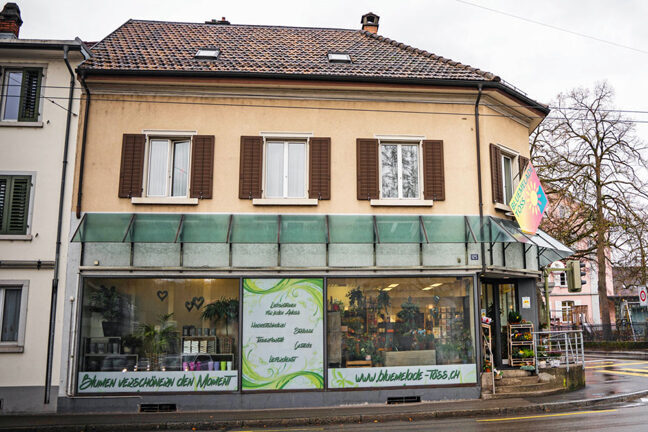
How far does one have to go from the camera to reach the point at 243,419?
472 inches

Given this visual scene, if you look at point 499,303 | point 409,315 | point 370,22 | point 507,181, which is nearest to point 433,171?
point 507,181

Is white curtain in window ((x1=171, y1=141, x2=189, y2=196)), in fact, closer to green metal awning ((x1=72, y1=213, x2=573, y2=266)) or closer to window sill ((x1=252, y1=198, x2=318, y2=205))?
green metal awning ((x1=72, y1=213, x2=573, y2=266))

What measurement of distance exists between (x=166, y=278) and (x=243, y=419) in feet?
13.2

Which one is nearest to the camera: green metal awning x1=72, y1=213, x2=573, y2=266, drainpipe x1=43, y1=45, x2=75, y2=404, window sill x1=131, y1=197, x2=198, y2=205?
drainpipe x1=43, y1=45, x2=75, y2=404

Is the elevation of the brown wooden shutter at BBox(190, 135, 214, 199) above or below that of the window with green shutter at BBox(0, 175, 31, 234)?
above

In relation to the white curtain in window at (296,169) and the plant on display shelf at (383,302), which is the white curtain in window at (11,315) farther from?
the plant on display shelf at (383,302)

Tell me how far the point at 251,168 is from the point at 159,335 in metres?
4.74

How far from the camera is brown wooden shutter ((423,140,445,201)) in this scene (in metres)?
14.5

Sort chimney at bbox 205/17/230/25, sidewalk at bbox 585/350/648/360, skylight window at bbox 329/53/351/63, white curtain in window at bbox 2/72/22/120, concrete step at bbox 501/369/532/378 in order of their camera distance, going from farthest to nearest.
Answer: sidewalk at bbox 585/350/648/360
chimney at bbox 205/17/230/25
skylight window at bbox 329/53/351/63
concrete step at bbox 501/369/532/378
white curtain in window at bbox 2/72/22/120

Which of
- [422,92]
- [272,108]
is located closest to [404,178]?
[422,92]

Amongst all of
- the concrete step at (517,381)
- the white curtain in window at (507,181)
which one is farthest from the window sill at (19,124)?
the concrete step at (517,381)

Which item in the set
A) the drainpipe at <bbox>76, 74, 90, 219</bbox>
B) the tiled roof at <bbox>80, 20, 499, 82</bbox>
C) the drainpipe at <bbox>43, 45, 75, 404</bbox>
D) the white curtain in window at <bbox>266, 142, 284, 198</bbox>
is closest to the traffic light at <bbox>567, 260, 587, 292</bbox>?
Result: the tiled roof at <bbox>80, 20, 499, 82</bbox>

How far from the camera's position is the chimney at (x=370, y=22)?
20594mm

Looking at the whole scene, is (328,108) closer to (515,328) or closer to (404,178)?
(404,178)
